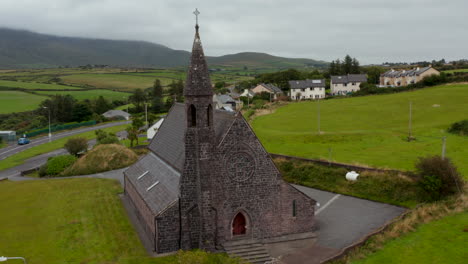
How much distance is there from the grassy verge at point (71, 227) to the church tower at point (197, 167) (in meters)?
2.22

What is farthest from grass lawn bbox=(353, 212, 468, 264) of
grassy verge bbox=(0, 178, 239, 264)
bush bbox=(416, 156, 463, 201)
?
grassy verge bbox=(0, 178, 239, 264)

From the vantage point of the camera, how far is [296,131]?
194 feet

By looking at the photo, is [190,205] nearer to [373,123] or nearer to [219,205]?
[219,205]

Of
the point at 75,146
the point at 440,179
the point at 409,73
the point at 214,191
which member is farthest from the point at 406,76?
the point at 214,191

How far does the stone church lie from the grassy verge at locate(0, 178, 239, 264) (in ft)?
6.94

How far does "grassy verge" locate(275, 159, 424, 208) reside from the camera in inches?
1318

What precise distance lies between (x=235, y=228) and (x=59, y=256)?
447 inches

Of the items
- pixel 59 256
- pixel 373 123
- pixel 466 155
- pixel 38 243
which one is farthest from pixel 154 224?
pixel 373 123

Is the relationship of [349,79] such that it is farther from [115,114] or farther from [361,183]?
[361,183]

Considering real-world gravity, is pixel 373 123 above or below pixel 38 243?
above

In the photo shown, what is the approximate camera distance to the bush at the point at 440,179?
100 feet

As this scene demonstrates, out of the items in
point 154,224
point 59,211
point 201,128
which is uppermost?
point 201,128

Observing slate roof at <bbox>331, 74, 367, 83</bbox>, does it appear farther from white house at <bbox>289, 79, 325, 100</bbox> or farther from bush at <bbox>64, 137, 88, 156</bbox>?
bush at <bbox>64, 137, 88, 156</bbox>

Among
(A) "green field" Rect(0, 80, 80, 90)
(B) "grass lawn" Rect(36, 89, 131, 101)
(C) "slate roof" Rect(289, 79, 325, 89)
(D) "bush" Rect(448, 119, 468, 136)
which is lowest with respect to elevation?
(D) "bush" Rect(448, 119, 468, 136)
